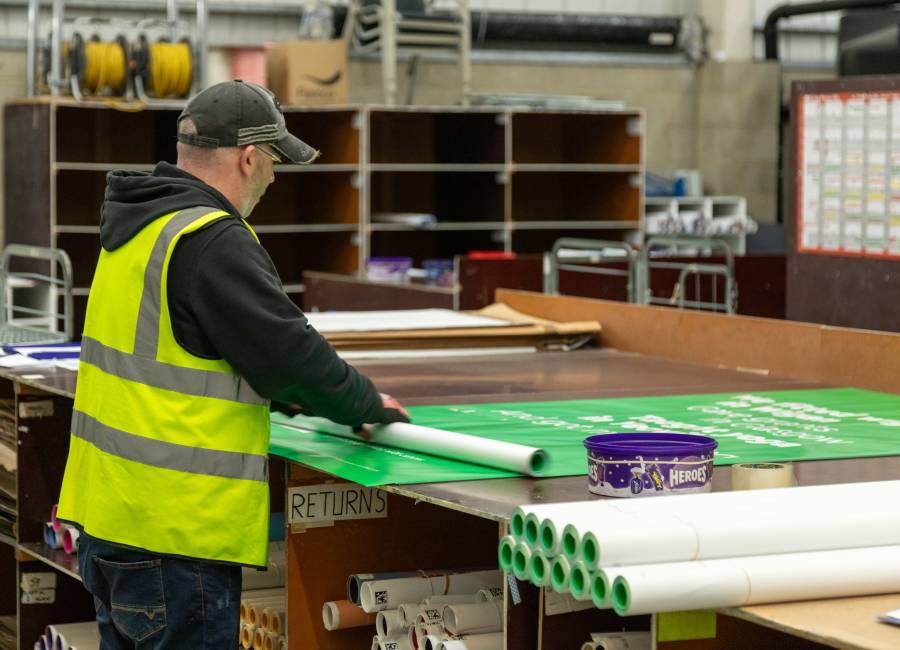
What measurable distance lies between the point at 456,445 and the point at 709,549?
2.92 ft

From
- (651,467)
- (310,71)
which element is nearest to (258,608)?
(651,467)

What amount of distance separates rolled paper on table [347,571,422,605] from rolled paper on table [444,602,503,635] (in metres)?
0.22

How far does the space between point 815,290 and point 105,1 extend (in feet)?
20.0

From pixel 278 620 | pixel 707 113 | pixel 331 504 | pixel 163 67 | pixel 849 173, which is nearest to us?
pixel 331 504

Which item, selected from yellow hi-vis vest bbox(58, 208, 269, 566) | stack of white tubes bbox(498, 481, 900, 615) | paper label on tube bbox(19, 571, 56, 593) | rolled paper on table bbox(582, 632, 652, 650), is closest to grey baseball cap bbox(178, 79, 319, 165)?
yellow hi-vis vest bbox(58, 208, 269, 566)

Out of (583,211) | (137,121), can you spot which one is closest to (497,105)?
(583,211)

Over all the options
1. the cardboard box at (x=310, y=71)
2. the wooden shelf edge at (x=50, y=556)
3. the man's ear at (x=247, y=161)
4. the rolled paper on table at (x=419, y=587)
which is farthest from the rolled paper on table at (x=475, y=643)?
the cardboard box at (x=310, y=71)

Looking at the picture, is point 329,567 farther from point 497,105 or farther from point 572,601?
point 497,105

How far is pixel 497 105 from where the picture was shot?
10586 mm

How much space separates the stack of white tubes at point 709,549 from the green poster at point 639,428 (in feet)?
1.94

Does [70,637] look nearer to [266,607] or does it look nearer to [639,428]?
[266,607]

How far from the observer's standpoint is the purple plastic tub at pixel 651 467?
7.88ft

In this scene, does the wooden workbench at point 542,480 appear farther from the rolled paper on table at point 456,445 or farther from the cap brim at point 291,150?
the cap brim at point 291,150

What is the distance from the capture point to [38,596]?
4.30 metres
